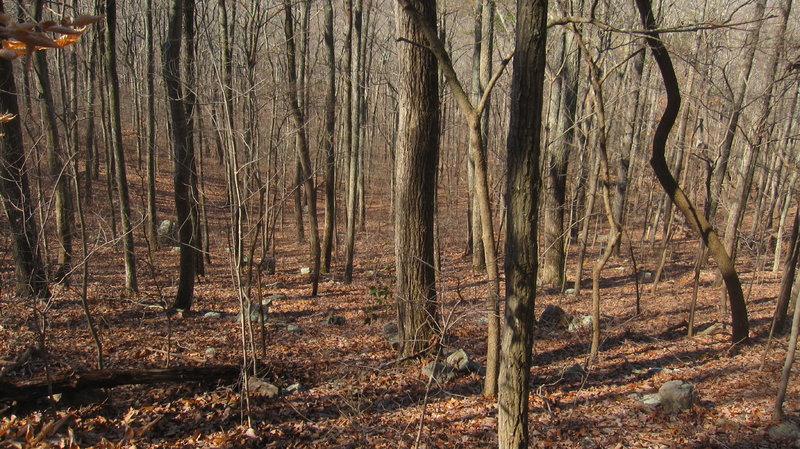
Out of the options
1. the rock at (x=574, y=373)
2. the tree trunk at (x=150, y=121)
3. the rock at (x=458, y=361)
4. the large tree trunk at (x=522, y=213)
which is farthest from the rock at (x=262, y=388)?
the tree trunk at (x=150, y=121)

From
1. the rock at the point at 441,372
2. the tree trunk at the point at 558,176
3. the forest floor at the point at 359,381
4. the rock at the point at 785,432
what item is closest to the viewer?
the forest floor at the point at 359,381

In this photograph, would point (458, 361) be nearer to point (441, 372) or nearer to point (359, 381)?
point (441, 372)

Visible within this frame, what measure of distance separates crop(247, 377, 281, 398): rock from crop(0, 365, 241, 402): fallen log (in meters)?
0.19

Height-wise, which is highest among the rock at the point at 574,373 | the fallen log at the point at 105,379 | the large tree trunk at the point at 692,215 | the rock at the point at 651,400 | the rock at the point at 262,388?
the large tree trunk at the point at 692,215

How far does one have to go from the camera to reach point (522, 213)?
12.3 feet

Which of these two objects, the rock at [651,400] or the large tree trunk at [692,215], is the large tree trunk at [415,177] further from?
the large tree trunk at [692,215]

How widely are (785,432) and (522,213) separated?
12.9 feet

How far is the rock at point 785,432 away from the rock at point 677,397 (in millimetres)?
740

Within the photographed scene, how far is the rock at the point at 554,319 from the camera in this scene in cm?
846

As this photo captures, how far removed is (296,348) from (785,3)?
405 inches

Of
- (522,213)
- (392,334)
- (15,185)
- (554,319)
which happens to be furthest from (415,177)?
(15,185)

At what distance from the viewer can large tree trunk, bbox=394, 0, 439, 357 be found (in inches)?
231

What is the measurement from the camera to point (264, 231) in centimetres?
617

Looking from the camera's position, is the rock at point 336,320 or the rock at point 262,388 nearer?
the rock at point 262,388
